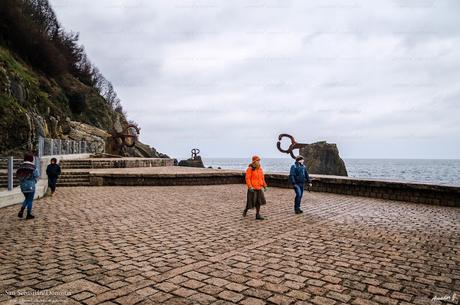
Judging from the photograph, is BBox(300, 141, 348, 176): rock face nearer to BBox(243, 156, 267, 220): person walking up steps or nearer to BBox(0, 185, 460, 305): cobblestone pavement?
BBox(0, 185, 460, 305): cobblestone pavement

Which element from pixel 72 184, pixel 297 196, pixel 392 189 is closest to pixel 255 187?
pixel 297 196

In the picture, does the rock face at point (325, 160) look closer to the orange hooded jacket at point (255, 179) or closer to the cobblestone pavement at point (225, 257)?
the cobblestone pavement at point (225, 257)

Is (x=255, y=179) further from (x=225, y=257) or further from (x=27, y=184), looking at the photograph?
(x=27, y=184)

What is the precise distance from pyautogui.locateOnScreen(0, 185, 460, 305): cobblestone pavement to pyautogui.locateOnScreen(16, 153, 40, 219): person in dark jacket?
38 centimetres

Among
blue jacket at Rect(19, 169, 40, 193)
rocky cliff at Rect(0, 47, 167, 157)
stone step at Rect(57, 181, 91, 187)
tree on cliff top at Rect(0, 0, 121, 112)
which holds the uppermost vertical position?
tree on cliff top at Rect(0, 0, 121, 112)

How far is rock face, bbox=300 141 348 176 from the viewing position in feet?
140

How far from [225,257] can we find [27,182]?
548cm

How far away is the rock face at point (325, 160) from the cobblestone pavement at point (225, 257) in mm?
34574

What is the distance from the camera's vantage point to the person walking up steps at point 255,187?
309 inches

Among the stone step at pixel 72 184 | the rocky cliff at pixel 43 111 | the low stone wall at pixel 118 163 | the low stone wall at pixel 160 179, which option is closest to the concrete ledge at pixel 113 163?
the low stone wall at pixel 118 163

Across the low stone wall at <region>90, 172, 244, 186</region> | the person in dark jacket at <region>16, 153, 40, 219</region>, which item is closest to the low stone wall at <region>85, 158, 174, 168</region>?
the low stone wall at <region>90, 172, 244, 186</region>

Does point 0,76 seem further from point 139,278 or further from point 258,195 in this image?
point 139,278

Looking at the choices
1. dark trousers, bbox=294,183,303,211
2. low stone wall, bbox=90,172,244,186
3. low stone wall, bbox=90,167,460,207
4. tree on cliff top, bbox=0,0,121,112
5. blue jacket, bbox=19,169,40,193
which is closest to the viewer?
blue jacket, bbox=19,169,40,193

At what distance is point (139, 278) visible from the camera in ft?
12.8
